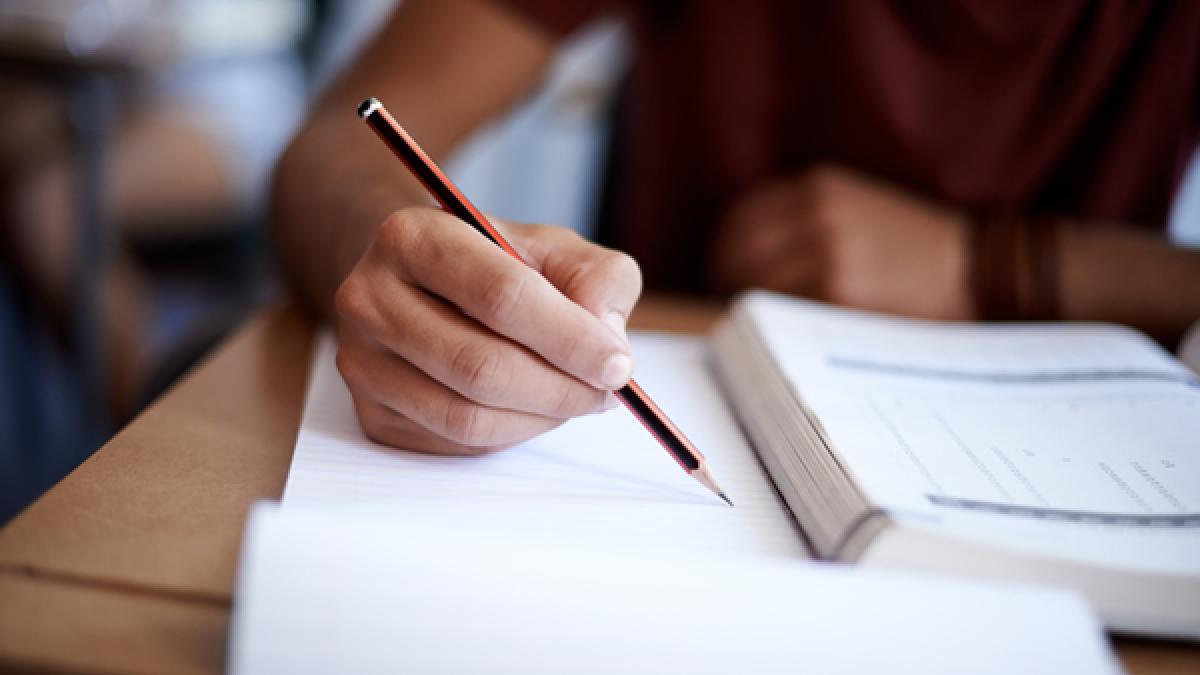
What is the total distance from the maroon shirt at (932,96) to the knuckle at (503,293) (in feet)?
1.68

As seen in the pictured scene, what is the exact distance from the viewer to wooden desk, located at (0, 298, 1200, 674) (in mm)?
266

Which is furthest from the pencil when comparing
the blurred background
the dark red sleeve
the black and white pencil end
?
the blurred background

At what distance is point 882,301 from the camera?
68 cm

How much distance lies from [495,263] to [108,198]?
1.40 metres

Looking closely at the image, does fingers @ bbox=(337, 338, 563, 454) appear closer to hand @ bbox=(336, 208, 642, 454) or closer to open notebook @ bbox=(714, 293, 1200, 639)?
hand @ bbox=(336, 208, 642, 454)

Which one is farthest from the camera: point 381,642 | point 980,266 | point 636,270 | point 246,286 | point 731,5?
point 246,286

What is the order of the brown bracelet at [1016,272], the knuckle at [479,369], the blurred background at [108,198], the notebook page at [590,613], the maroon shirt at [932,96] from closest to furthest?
the notebook page at [590,613] → the knuckle at [479,369] → the brown bracelet at [1016,272] → the maroon shirt at [932,96] → the blurred background at [108,198]

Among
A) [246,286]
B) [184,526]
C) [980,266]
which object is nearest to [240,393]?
[184,526]

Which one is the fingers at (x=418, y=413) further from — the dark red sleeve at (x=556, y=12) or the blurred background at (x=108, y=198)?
the blurred background at (x=108, y=198)

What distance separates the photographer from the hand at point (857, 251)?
2.20ft

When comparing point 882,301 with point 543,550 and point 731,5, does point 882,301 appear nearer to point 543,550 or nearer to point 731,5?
point 731,5

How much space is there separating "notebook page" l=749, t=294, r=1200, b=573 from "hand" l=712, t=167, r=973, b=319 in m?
0.10

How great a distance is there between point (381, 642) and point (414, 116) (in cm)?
55

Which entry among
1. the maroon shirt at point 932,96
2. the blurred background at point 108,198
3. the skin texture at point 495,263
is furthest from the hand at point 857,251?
the blurred background at point 108,198
